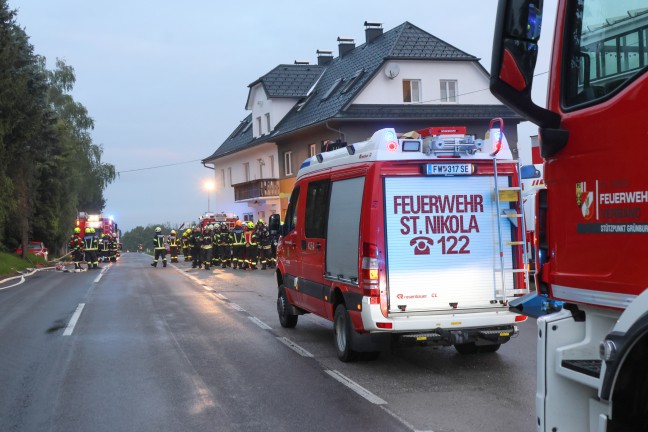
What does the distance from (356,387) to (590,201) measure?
14.3 feet

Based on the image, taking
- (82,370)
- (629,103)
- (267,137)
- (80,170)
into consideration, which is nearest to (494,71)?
(629,103)

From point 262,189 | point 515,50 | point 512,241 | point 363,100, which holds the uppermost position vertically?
point 363,100

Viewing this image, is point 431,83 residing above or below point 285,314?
above

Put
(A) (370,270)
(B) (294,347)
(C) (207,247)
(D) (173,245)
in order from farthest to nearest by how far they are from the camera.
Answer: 1. (D) (173,245)
2. (C) (207,247)
3. (B) (294,347)
4. (A) (370,270)

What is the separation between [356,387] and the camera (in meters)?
7.41

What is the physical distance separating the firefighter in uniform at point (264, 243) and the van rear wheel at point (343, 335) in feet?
69.2

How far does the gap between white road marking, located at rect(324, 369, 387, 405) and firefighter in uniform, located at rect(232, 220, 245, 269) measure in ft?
73.3

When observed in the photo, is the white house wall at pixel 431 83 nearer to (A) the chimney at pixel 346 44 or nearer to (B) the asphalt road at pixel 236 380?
(A) the chimney at pixel 346 44

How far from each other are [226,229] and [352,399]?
89.4 ft

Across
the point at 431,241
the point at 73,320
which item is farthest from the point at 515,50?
the point at 73,320

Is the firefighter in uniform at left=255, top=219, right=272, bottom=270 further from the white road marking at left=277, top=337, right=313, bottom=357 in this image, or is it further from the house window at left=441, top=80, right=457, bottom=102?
the white road marking at left=277, top=337, right=313, bottom=357

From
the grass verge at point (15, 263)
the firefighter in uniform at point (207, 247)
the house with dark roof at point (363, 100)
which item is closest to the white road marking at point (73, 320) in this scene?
the firefighter in uniform at point (207, 247)

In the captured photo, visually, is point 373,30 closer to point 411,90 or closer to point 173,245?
point 411,90

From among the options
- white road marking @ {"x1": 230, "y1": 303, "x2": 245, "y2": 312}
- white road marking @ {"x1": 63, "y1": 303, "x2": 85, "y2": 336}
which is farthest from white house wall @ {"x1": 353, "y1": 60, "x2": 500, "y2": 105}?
white road marking @ {"x1": 63, "y1": 303, "x2": 85, "y2": 336}
